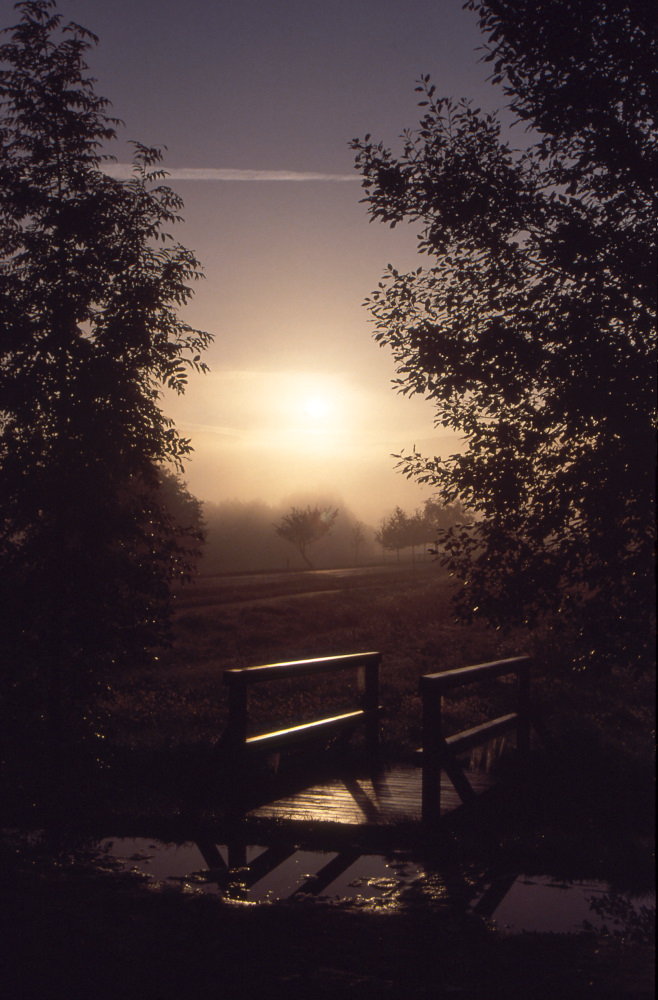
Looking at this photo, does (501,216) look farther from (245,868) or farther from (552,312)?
(245,868)

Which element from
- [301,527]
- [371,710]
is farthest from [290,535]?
[371,710]

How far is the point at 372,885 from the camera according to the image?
5301mm

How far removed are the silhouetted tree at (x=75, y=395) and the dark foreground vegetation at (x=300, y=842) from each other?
0.98 metres

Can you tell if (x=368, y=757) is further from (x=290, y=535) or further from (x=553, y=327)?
(x=290, y=535)

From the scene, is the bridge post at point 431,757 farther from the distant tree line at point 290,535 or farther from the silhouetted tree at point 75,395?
the distant tree line at point 290,535

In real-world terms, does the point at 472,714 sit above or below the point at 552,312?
below

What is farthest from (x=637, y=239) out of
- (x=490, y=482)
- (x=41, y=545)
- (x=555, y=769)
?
(x=41, y=545)

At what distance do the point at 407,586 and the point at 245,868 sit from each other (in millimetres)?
43222

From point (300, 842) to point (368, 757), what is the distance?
2.68 metres

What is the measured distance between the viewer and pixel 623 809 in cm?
691

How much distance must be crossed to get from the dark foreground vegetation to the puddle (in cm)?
16

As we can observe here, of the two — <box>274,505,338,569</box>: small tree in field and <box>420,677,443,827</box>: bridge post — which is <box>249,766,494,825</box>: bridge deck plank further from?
<box>274,505,338,569</box>: small tree in field

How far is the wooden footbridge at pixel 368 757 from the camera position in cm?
630

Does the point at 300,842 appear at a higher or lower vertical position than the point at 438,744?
lower
